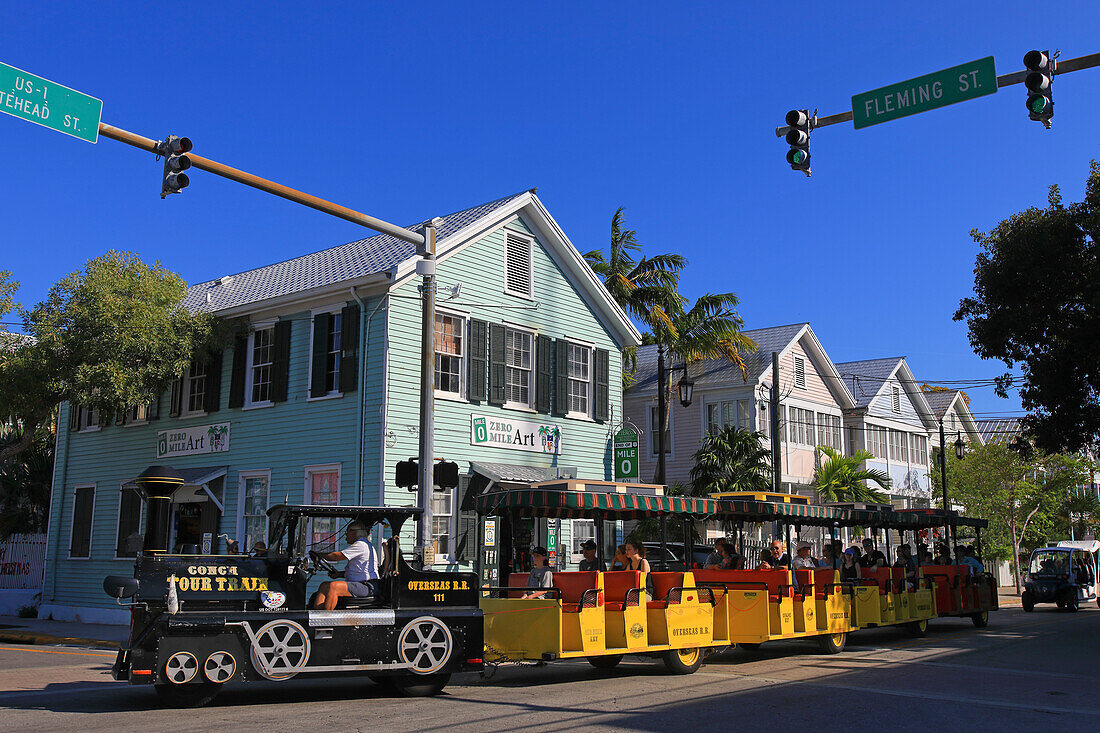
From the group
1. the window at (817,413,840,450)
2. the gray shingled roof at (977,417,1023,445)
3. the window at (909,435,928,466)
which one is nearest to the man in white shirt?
the window at (817,413,840,450)

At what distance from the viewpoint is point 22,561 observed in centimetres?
2667

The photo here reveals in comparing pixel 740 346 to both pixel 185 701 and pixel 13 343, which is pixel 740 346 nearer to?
pixel 13 343

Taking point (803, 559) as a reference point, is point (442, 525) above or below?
above

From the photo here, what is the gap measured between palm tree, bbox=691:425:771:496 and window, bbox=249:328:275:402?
14325mm

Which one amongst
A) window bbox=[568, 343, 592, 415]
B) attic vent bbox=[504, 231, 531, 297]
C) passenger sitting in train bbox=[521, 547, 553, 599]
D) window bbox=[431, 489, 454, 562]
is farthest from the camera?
window bbox=[568, 343, 592, 415]

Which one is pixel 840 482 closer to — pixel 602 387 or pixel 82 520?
pixel 602 387

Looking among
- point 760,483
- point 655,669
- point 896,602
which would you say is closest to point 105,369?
point 655,669

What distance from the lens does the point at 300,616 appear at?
9.91 meters

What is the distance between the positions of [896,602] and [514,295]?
10180 mm

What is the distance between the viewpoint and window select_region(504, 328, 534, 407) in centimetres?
2133

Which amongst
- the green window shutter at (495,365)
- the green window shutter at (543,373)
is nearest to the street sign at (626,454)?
the green window shutter at (543,373)

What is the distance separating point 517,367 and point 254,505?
20.7 feet

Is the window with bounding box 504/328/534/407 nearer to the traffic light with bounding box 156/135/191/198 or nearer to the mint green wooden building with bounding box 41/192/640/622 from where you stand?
the mint green wooden building with bounding box 41/192/640/622

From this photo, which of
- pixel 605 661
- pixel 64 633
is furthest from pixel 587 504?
pixel 64 633
